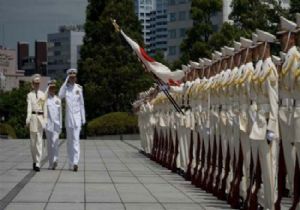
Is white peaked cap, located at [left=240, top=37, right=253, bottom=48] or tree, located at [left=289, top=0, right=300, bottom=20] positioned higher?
tree, located at [left=289, top=0, right=300, bottom=20]

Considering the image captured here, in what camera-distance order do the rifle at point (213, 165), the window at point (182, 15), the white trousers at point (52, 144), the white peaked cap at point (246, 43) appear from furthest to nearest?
1. the window at point (182, 15)
2. the white trousers at point (52, 144)
3. the rifle at point (213, 165)
4. the white peaked cap at point (246, 43)

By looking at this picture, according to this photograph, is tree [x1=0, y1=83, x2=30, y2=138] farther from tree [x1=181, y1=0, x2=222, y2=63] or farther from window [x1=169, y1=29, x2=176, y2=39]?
tree [x1=181, y1=0, x2=222, y2=63]

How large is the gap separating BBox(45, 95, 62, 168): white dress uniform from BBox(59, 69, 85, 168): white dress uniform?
511 mm

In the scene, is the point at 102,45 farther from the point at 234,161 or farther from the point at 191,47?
the point at 234,161

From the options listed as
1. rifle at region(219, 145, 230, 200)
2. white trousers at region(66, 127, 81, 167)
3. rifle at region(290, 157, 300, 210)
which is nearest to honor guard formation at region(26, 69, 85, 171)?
white trousers at region(66, 127, 81, 167)

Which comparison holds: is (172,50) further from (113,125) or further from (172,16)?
(113,125)

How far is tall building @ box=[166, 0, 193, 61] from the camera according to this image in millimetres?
107625

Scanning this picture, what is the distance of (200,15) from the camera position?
4038cm

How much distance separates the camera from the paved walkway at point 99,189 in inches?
429

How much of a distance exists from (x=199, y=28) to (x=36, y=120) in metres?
24.0

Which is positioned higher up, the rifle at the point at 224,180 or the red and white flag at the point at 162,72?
the red and white flag at the point at 162,72

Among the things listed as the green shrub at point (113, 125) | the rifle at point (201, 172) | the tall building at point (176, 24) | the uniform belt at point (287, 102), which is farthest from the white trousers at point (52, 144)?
the tall building at point (176, 24)

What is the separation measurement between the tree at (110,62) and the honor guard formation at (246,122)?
3286 centimetres

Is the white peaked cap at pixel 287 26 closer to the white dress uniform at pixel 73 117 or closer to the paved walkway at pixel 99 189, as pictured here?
the paved walkway at pixel 99 189
